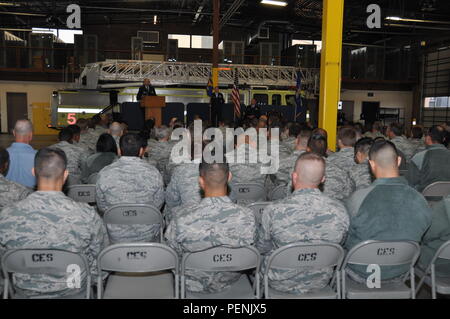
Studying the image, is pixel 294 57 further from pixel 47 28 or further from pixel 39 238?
pixel 39 238

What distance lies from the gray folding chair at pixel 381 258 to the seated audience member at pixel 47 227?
1.62 m

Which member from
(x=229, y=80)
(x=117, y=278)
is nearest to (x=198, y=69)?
(x=229, y=80)

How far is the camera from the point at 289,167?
5.02 metres

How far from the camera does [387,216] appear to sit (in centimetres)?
269

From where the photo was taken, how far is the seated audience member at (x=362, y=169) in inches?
176

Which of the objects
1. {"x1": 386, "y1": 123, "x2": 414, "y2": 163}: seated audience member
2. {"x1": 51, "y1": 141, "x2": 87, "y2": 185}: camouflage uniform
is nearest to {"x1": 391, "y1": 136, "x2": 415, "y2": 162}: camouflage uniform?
{"x1": 386, "y1": 123, "x2": 414, "y2": 163}: seated audience member

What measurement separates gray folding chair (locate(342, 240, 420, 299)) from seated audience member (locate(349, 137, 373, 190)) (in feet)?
5.91

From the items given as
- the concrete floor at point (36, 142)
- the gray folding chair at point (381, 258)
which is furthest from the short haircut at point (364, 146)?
the concrete floor at point (36, 142)

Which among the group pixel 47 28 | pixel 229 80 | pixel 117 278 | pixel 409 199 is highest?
pixel 47 28

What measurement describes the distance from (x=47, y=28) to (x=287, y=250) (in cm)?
2461

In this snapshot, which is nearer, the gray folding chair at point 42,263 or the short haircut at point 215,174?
the gray folding chair at point 42,263

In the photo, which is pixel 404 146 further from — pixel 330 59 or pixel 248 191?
pixel 248 191

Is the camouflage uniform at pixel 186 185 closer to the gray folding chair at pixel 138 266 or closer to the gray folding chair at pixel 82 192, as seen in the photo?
the gray folding chair at pixel 82 192

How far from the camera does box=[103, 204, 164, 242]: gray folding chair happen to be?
3131mm
